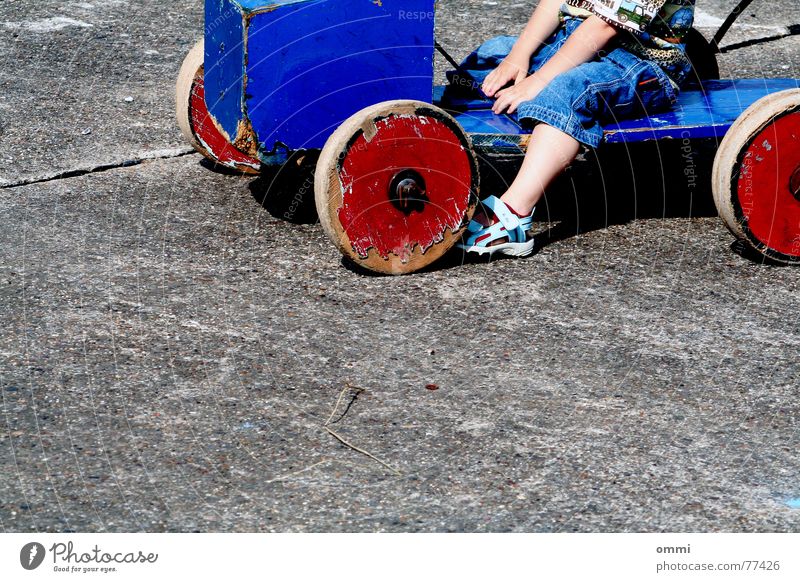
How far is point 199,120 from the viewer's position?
372 cm

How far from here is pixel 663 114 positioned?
346 cm

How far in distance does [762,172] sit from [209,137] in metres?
1.77

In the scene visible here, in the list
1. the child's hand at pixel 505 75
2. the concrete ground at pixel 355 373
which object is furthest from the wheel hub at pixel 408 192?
the child's hand at pixel 505 75

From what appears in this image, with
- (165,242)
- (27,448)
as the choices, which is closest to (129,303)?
(165,242)

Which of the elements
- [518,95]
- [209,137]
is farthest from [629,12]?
[209,137]

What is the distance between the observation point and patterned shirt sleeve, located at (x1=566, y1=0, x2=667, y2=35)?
3.34 metres

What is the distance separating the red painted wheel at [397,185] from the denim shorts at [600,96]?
0.28 meters

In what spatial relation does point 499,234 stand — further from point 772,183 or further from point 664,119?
point 772,183

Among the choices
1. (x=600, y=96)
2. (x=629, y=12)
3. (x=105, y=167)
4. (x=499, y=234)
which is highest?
(x=629, y=12)

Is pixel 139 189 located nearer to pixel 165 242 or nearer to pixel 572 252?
pixel 165 242

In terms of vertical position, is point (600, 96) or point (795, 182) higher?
point (600, 96)
